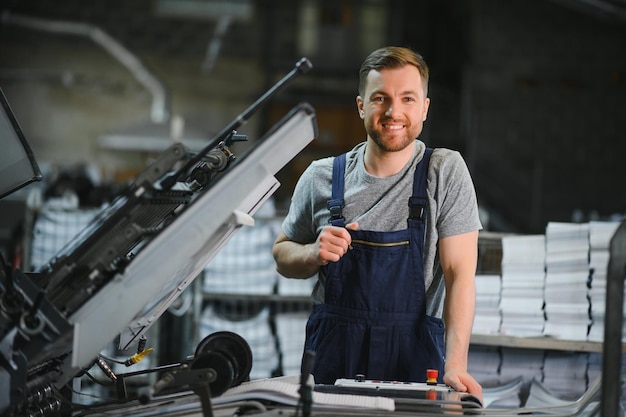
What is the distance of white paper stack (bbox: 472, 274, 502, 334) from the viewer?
3.52m

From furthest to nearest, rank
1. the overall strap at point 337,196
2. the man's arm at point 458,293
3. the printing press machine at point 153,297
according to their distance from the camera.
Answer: the overall strap at point 337,196 → the man's arm at point 458,293 → the printing press machine at point 153,297

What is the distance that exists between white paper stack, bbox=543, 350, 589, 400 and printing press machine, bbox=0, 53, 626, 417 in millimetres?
1750

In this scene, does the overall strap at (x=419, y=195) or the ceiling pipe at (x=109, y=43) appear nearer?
the overall strap at (x=419, y=195)

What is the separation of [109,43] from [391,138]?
1282cm

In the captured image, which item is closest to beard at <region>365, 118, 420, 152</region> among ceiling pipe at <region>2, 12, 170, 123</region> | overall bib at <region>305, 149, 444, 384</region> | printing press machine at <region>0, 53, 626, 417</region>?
overall bib at <region>305, 149, 444, 384</region>

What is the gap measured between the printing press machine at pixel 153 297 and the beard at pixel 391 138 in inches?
22.8

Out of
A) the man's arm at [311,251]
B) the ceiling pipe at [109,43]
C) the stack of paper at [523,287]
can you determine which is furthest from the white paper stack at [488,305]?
the ceiling pipe at [109,43]

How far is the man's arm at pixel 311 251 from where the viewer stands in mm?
1989

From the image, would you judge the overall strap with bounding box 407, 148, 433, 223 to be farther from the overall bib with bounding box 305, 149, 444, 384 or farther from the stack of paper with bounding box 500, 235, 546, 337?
the stack of paper with bounding box 500, 235, 546, 337

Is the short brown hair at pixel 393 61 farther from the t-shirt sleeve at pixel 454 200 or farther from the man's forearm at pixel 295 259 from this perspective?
the man's forearm at pixel 295 259

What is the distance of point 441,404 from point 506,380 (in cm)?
189

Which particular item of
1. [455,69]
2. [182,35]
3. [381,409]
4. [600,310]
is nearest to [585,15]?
[455,69]

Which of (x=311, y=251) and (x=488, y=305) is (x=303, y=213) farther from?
(x=488, y=305)

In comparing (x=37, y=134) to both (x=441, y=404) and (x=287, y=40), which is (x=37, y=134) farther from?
(x=441, y=404)
